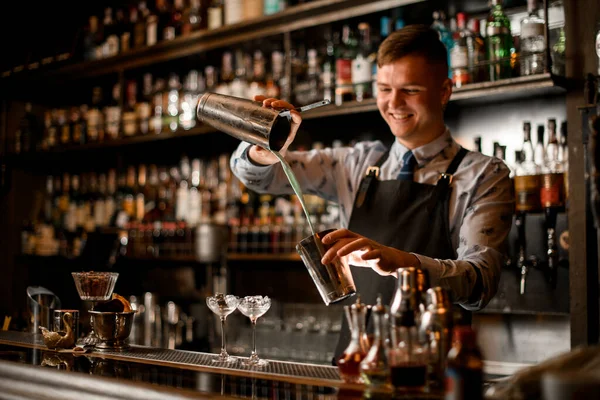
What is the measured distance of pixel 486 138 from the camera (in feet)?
9.17

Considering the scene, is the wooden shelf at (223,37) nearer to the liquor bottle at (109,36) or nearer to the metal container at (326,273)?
the liquor bottle at (109,36)

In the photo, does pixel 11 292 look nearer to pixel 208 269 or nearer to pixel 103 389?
pixel 208 269

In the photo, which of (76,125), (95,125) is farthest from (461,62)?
(76,125)

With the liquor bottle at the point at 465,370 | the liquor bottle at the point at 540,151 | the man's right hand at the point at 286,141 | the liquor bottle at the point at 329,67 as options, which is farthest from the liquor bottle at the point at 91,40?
the liquor bottle at the point at 465,370

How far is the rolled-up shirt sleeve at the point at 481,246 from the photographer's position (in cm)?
169

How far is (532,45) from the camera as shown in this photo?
2.42 m

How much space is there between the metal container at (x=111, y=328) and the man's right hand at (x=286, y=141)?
0.59m

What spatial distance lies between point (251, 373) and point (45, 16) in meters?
3.60

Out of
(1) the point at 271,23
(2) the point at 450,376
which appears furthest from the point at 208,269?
(2) the point at 450,376

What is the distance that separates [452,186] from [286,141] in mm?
567

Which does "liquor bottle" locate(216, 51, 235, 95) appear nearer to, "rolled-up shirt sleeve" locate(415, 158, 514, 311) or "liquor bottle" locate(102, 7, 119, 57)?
"liquor bottle" locate(102, 7, 119, 57)

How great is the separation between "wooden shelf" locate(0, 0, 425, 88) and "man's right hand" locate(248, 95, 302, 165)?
0.97m

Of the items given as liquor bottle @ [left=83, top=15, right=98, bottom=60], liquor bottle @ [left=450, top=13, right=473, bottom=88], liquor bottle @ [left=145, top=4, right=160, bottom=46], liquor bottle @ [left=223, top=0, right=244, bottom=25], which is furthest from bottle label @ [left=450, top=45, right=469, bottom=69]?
liquor bottle @ [left=83, top=15, right=98, bottom=60]

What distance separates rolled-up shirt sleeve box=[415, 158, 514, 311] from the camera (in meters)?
1.69
